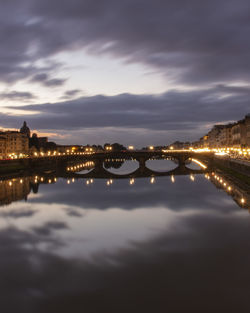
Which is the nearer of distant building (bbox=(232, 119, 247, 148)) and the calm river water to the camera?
the calm river water

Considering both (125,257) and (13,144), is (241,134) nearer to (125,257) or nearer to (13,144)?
(13,144)

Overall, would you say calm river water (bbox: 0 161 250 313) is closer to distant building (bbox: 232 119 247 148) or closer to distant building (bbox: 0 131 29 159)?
distant building (bbox: 232 119 247 148)

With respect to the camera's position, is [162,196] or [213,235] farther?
[162,196]

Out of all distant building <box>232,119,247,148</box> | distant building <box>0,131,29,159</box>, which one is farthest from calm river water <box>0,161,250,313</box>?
distant building <box>0,131,29,159</box>

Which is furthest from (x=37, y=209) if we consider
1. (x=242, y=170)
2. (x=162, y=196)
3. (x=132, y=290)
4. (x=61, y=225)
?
(x=242, y=170)

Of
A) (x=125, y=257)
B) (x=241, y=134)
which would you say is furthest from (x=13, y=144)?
(x=125, y=257)

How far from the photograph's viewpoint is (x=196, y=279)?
19234mm

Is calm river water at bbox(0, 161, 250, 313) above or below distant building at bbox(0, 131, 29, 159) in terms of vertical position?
below

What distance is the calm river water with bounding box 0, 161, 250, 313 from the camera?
1692 centimetres

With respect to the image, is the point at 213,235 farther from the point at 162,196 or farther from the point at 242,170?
the point at 242,170

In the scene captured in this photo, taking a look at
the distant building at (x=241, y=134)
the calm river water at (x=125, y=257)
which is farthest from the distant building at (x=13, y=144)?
the calm river water at (x=125, y=257)

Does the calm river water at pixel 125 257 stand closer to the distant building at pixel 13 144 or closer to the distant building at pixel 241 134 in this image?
the distant building at pixel 241 134

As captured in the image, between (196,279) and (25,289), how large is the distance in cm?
1005

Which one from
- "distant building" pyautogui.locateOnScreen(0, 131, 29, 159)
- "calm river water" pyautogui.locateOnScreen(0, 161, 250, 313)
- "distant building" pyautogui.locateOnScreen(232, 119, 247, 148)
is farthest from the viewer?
"distant building" pyautogui.locateOnScreen(0, 131, 29, 159)
